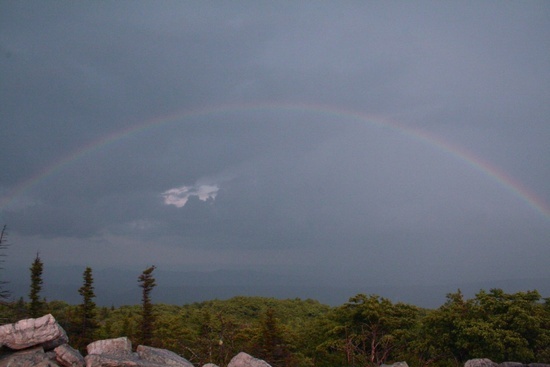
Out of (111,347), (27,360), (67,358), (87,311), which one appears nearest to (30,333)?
(27,360)

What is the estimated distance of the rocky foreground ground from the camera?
1227 centimetres

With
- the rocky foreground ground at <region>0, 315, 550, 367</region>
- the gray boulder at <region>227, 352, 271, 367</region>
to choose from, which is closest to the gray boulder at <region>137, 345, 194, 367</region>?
the rocky foreground ground at <region>0, 315, 550, 367</region>

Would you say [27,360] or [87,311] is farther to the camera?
[87,311]

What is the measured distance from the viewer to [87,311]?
1499 inches

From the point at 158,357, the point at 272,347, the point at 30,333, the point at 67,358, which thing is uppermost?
the point at 30,333

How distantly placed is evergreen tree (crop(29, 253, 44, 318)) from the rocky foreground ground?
96.9 feet

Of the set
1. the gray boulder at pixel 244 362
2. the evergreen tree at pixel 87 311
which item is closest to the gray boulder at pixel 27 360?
the gray boulder at pixel 244 362

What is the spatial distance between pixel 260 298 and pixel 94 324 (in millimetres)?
37976

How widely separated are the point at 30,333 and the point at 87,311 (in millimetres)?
27844

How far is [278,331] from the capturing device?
105 ft

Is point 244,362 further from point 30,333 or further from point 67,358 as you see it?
point 30,333

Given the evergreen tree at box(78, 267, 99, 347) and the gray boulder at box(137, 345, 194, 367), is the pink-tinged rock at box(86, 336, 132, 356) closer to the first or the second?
the gray boulder at box(137, 345, 194, 367)

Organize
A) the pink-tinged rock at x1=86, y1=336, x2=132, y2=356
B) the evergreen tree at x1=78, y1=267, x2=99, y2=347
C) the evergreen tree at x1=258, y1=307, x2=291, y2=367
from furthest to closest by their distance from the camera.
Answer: the evergreen tree at x1=78, y1=267, x2=99, y2=347
the evergreen tree at x1=258, y1=307, x2=291, y2=367
the pink-tinged rock at x1=86, y1=336, x2=132, y2=356

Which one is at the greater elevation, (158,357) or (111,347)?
(111,347)
